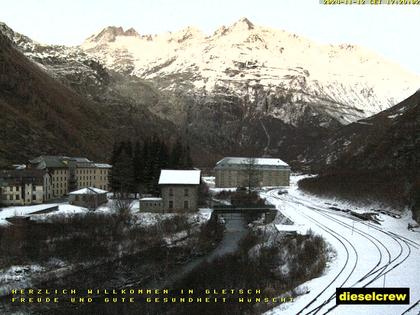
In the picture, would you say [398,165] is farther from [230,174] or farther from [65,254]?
[65,254]

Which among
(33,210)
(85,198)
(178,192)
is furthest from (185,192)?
(33,210)

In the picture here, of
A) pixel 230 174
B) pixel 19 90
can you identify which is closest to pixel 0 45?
pixel 19 90

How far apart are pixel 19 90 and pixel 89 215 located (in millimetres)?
131105

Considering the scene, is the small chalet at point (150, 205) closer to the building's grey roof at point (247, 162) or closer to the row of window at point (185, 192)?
the row of window at point (185, 192)

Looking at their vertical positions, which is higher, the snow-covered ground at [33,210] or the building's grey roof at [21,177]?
the building's grey roof at [21,177]

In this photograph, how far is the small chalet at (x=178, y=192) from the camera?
7275cm

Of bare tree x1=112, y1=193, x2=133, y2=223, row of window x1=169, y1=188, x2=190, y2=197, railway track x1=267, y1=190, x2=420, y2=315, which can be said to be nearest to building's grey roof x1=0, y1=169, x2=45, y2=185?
bare tree x1=112, y1=193, x2=133, y2=223

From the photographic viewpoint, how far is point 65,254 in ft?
172

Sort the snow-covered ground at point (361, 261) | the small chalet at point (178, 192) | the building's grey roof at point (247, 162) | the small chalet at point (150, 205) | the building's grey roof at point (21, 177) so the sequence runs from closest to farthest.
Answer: the snow-covered ground at point (361, 261) → the small chalet at point (150, 205) → the building's grey roof at point (21, 177) → the small chalet at point (178, 192) → the building's grey roof at point (247, 162)

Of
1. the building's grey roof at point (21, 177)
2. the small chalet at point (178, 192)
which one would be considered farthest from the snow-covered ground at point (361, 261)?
the building's grey roof at point (21, 177)

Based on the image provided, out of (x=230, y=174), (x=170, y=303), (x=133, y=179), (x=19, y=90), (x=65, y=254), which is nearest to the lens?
Result: (x=170, y=303)

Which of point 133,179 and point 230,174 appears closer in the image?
point 133,179

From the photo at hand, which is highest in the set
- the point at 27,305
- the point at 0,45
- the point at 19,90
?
the point at 0,45

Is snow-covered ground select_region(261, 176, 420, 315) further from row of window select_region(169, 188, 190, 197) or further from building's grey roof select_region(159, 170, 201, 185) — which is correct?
row of window select_region(169, 188, 190, 197)
